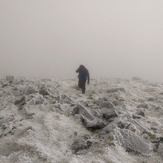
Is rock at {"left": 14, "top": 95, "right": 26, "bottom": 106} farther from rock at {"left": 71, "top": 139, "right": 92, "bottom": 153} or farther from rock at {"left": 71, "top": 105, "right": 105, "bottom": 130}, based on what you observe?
rock at {"left": 71, "top": 139, "right": 92, "bottom": 153}

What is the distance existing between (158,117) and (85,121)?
3.29 meters

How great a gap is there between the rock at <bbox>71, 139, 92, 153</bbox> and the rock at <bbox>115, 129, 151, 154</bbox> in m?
0.78

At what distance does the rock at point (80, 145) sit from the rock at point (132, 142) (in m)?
0.78

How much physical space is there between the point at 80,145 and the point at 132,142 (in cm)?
132

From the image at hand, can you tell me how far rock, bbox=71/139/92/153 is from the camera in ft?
21.2

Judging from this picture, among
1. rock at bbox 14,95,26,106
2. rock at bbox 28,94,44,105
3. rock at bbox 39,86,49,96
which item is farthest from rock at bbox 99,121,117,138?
rock at bbox 39,86,49,96

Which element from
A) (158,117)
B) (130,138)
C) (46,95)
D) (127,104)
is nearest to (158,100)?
(127,104)

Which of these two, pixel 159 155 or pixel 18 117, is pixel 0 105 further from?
pixel 159 155

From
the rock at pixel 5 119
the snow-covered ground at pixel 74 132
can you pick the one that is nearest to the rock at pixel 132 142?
the snow-covered ground at pixel 74 132

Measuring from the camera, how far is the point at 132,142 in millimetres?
6613

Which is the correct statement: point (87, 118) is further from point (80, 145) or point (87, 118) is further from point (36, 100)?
point (36, 100)

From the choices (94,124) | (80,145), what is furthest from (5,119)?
(80,145)

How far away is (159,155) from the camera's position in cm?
636

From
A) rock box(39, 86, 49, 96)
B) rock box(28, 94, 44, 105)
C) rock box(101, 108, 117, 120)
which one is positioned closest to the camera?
rock box(101, 108, 117, 120)
